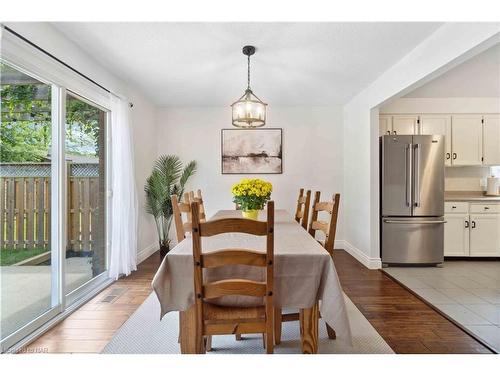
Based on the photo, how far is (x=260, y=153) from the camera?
4918 millimetres

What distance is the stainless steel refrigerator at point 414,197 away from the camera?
12.6 feet

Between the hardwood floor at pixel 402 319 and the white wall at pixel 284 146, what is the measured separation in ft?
6.15

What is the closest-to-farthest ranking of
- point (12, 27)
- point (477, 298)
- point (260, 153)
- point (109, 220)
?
point (12, 27)
point (477, 298)
point (109, 220)
point (260, 153)

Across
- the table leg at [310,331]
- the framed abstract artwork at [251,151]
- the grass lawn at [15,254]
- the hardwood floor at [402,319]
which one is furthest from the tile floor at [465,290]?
the grass lawn at [15,254]

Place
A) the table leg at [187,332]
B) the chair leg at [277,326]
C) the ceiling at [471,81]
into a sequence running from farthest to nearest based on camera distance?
the ceiling at [471,81]
the chair leg at [277,326]
the table leg at [187,332]

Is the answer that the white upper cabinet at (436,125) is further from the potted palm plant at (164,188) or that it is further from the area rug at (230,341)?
the potted palm plant at (164,188)

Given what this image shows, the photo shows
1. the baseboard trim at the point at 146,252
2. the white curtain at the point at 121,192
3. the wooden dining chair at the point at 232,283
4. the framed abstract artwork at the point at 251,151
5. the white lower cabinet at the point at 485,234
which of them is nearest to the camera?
the wooden dining chair at the point at 232,283

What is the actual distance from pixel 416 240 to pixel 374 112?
183 centimetres

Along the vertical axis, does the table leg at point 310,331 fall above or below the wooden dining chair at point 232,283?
below

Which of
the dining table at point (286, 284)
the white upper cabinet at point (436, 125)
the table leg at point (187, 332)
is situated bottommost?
the table leg at point (187, 332)
